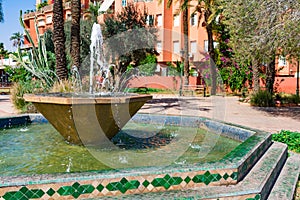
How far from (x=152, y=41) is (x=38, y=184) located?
2245 cm

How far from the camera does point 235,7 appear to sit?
36.6 ft

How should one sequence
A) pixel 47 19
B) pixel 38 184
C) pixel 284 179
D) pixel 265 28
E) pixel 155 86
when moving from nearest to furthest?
pixel 38 184 → pixel 284 179 → pixel 265 28 → pixel 155 86 → pixel 47 19

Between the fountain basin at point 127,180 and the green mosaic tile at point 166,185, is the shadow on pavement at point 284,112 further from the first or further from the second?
the green mosaic tile at point 166,185

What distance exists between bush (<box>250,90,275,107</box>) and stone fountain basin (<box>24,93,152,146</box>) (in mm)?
12584

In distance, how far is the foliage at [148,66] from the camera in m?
34.2

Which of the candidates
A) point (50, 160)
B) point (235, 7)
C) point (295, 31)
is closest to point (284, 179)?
point (50, 160)

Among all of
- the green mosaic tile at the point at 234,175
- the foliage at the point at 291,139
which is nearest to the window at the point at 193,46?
the foliage at the point at 291,139

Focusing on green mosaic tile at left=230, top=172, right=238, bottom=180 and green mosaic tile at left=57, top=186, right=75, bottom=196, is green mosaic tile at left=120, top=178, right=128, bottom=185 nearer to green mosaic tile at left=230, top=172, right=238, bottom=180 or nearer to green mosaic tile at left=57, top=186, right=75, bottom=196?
green mosaic tile at left=57, top=186, right=75, bottom=196

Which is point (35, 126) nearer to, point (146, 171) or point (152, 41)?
point (146, 171)

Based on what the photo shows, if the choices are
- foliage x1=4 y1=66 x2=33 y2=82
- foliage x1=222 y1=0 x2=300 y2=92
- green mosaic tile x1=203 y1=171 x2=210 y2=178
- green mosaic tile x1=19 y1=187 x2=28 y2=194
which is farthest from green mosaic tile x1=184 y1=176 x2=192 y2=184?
foliage x1=4 y1=66 x2=33 y2=82

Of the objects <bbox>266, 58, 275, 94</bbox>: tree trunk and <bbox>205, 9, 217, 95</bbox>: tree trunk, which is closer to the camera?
<bbox>266, 58, 275, 94</bbox>: tree trunk

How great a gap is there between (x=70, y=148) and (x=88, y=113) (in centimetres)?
88

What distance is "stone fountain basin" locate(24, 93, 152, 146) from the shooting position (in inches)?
184

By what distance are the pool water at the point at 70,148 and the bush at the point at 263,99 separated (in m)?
10.5
